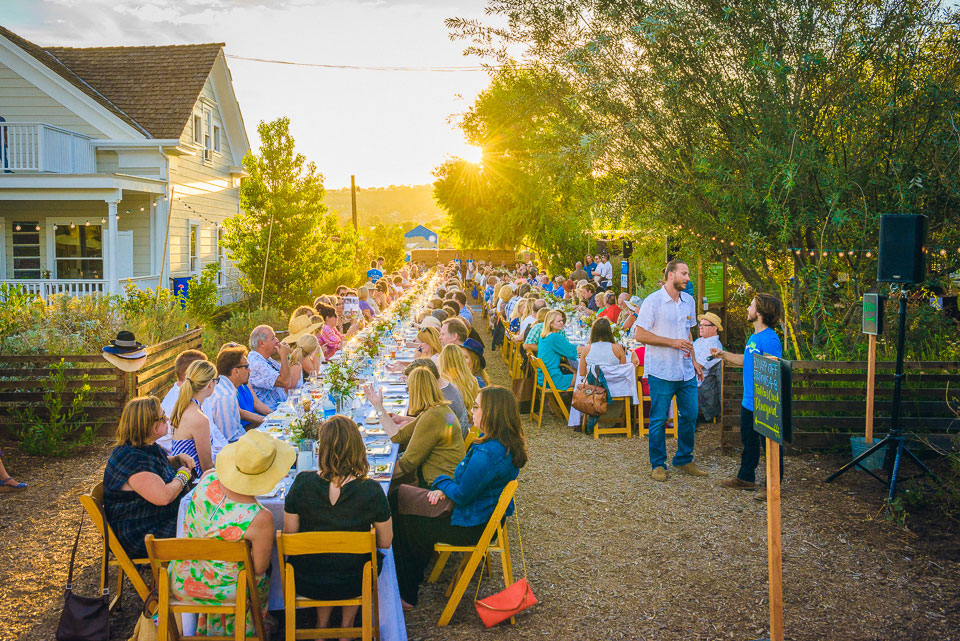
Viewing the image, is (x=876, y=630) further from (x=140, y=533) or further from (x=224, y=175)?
(x=224, y=175)

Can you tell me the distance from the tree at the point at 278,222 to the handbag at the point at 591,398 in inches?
406

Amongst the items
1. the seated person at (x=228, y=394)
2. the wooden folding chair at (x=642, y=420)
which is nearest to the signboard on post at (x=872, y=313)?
the wooden folding chair at (x=642, y=420)

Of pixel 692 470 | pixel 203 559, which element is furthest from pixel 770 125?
pixel 203 559

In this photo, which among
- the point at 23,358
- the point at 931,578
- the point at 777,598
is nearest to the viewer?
the point at 777,598

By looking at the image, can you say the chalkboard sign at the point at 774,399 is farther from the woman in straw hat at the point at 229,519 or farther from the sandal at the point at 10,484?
the sandal at the point at 10,484

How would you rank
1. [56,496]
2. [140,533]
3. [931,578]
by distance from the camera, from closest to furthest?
1. [140,533]
2. [931,578]
3. [56,496]

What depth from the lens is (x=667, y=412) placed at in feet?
22.2

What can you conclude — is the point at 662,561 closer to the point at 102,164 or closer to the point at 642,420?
the point at 642,420

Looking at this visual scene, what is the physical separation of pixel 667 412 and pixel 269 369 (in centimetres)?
364

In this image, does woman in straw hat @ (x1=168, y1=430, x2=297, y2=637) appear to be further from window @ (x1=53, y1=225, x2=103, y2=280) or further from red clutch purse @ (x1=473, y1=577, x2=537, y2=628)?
window @ (x1=53, y1=225, x2=103, y2=280)

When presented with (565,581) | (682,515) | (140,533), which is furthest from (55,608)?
(682,515)

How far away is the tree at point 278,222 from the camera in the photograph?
1683 centimetres

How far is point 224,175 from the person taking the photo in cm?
2233

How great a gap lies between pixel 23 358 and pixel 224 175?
15.4m
